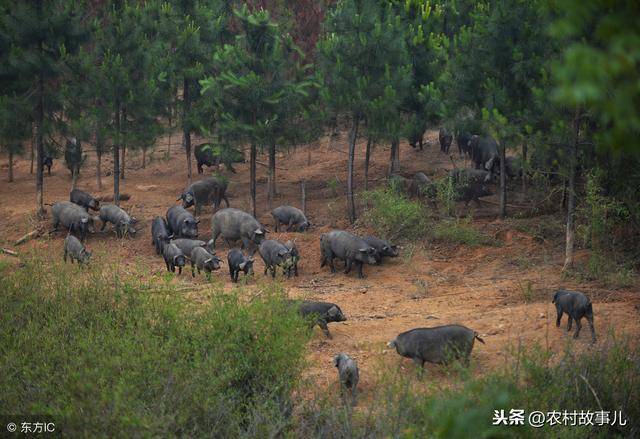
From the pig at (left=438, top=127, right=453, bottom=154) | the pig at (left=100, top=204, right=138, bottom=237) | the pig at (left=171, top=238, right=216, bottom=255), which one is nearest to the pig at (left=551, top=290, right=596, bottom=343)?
the pig at (left=171, top=238, right=216, bottom=255)

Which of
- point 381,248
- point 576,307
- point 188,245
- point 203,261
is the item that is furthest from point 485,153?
point 576,307

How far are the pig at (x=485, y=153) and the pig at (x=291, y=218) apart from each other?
23.0 ft

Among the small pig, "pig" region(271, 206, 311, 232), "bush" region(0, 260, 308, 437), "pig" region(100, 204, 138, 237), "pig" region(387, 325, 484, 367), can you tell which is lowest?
"pig" region(100, 204, 138, 237)

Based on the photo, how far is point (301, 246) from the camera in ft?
69.0

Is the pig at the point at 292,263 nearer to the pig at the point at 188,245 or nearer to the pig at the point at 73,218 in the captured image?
the pig at the point at 188,245

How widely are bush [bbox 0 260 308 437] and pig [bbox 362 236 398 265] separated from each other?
864 cm

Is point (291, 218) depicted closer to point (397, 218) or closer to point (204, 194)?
point (397, 218)

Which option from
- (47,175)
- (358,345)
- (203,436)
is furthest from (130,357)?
(47,175)

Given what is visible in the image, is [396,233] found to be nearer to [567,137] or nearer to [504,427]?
[567,137]

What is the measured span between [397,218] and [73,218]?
987 centimetres

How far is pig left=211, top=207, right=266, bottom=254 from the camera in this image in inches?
840

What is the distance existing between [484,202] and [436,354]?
1244 centimetres

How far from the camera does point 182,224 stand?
22172 mm

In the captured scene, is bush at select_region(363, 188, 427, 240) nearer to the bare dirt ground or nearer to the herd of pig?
the bare dirt ground
